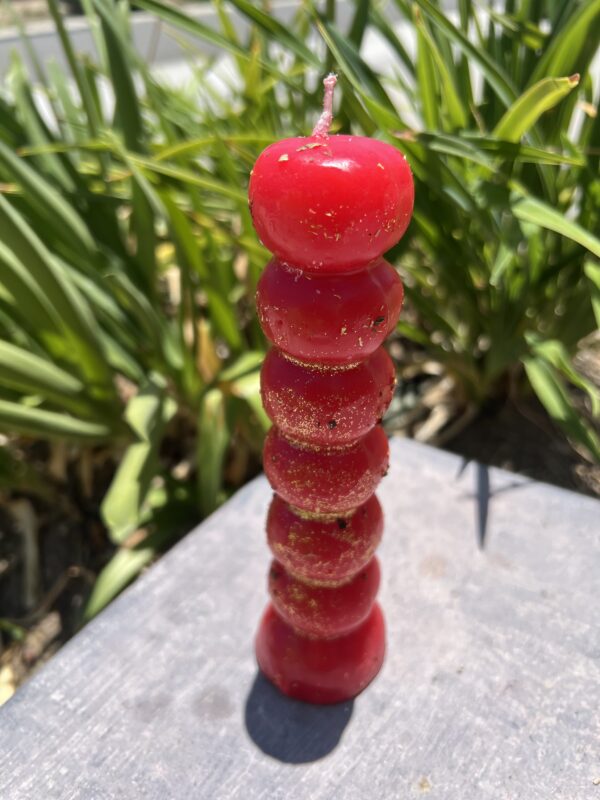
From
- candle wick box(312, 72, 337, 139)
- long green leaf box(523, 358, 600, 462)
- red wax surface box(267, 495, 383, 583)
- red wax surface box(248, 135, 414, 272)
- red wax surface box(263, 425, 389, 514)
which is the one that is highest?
candle wick box(312, 72, 337, 139)

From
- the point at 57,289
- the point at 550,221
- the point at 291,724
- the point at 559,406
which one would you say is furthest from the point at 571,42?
the point at 291,724

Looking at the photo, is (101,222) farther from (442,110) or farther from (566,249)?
(566,249)

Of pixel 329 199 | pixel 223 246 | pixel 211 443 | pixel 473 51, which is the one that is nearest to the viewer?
pixel 329 199

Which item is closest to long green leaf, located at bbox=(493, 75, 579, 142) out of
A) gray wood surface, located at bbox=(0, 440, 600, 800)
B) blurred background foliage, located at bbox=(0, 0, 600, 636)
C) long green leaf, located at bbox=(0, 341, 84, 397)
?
blurred background foliage, located at bbox=(0, 0, 600, 636)

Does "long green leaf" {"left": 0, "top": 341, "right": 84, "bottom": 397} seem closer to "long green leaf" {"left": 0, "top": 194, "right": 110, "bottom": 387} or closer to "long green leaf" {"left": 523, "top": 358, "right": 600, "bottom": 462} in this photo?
"long green leaf" {"left": 0, "top": 194, "right": 110, "bottom": 387}

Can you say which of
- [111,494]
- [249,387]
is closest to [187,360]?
[249,387]

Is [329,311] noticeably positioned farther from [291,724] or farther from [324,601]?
[291,724]
